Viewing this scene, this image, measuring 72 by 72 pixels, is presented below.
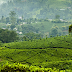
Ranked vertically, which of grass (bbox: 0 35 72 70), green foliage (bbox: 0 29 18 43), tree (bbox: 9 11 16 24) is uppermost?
tree (bbox: 9 11 16 24)

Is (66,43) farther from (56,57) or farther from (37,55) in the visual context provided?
(37,55)

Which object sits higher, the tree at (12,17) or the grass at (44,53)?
the tree at (12,17)

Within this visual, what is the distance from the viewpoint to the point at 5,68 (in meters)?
13.7

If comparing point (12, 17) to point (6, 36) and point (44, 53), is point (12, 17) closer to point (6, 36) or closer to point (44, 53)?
point (6, 36)

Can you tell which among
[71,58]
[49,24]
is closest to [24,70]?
[71,58]

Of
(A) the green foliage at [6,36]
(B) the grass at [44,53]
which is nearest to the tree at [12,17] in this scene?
(A) the green foliage at [6,36]

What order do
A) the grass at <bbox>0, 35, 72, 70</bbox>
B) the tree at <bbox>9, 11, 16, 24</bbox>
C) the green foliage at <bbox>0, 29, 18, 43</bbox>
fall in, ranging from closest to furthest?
1. the grass at <bbox>0, 35, 72, 70</bbox>
2. the green foliage at <bbox>0, 29, 18, 43</bbox>
3. the tree at <bbox>9, 11, 16, 24</bbox>

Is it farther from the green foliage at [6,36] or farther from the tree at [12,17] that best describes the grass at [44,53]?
the tree at [12,17]

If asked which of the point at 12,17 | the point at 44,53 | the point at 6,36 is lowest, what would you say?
the point at 44,53

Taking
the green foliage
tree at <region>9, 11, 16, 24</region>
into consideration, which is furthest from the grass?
tree at <region>9, 11, 16, 24</region>

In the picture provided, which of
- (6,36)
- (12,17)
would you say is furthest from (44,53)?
(12,17)

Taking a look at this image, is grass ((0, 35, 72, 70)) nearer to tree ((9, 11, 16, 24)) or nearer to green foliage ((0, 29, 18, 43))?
green foliage ((0, 29, 18, 43))

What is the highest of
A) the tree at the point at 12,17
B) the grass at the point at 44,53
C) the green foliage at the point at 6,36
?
the tree at the point at 12,17

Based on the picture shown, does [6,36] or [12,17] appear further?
[12,17]
